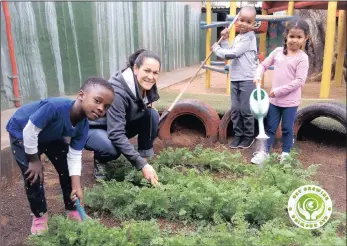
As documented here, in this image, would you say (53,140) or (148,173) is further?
(148,173)

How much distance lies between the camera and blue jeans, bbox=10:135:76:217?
6.55 ft

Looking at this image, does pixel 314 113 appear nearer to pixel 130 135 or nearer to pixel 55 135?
pixel 130 135

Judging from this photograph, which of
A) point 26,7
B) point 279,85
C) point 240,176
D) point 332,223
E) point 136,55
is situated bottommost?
point 240,176

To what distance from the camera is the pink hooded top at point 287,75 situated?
272 centimetres

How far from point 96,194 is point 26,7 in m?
3.15

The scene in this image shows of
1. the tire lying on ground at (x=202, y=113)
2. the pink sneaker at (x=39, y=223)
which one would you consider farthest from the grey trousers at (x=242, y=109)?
the pink sneaker at (x=39, y=223)

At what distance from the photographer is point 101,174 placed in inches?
106

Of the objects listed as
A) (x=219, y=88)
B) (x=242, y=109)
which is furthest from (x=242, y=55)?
(x=219, y=88)

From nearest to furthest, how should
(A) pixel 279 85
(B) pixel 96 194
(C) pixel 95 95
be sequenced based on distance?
1. (C) pixel 95 95
2. (B) pixel 96 194
3. (A) pixel 279 85

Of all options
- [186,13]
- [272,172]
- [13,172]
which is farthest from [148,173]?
[186,13]

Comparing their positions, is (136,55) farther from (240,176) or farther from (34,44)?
(34,44)

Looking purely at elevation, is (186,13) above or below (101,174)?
above

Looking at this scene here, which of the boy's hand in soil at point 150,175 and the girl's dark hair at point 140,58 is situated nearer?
the boy's hand in soil at point 150,175

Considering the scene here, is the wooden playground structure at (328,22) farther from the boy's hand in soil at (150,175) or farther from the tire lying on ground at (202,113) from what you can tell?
the boy's hand in soil at (150,175)
